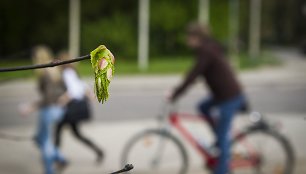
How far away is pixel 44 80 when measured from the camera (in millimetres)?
5984

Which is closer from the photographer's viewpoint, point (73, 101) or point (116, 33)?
point (73, 101)

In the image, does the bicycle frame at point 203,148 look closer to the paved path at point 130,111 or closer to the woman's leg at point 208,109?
the woman's leg at point 208,109

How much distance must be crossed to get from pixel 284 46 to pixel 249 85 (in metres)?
25.8

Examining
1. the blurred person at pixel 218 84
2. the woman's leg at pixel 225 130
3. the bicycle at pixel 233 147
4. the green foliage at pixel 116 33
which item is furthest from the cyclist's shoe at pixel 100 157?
the green foliage at pixel 116 33

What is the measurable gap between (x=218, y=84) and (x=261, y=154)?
86cm

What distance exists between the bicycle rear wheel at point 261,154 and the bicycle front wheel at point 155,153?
47 centimetres

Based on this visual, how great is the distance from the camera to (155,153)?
5.86m

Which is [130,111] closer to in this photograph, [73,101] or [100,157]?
[100,157]

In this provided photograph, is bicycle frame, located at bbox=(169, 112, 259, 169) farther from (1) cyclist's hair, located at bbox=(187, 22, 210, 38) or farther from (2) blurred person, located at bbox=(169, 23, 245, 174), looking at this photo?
(1) cyclist's hair, located at bbox=(187, 22, 210, 38)

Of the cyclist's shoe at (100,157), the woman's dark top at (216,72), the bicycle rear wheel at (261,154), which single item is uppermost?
the woman's dark top at (216,72)

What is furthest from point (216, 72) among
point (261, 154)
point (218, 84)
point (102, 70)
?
point (102, 70)

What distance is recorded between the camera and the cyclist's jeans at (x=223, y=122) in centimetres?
522

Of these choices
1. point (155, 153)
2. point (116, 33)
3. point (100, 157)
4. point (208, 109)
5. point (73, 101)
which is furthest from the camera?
point (116, 33)

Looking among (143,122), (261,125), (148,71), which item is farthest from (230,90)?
(148,71)
